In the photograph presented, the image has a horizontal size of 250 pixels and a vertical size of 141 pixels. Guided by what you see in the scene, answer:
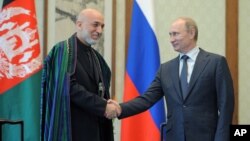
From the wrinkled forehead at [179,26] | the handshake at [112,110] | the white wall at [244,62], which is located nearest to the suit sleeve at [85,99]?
the handshake at [112,110]

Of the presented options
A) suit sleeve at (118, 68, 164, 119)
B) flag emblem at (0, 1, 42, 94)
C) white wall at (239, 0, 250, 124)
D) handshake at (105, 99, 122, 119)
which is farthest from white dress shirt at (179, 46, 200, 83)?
flag emblem at (0, 1, 42, 94)

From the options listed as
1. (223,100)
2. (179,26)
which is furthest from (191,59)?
(223,100)

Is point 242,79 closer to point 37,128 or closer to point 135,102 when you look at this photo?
point 135,102

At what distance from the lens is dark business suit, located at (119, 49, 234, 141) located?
2.76 m

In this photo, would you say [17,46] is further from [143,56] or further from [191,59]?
[191,59]

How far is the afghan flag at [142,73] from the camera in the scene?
11.8 ft

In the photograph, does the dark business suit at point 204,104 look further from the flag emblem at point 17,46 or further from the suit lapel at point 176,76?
the flag emblem at point 17,46

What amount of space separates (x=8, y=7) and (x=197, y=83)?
72.2 inches

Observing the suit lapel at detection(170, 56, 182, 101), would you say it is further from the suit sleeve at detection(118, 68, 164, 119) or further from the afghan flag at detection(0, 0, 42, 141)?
the afghan flag at detection(0, 0, 42, 141)

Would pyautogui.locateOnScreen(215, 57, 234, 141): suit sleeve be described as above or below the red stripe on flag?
above

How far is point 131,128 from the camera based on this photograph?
144 inches

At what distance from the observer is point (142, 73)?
366 cm

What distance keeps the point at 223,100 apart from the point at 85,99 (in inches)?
36.5

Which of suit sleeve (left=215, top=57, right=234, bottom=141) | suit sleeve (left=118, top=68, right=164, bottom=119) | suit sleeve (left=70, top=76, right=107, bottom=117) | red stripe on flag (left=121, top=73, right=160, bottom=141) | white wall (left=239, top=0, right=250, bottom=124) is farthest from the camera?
white wall (left=239, top=0, right=250, bottom=124)
